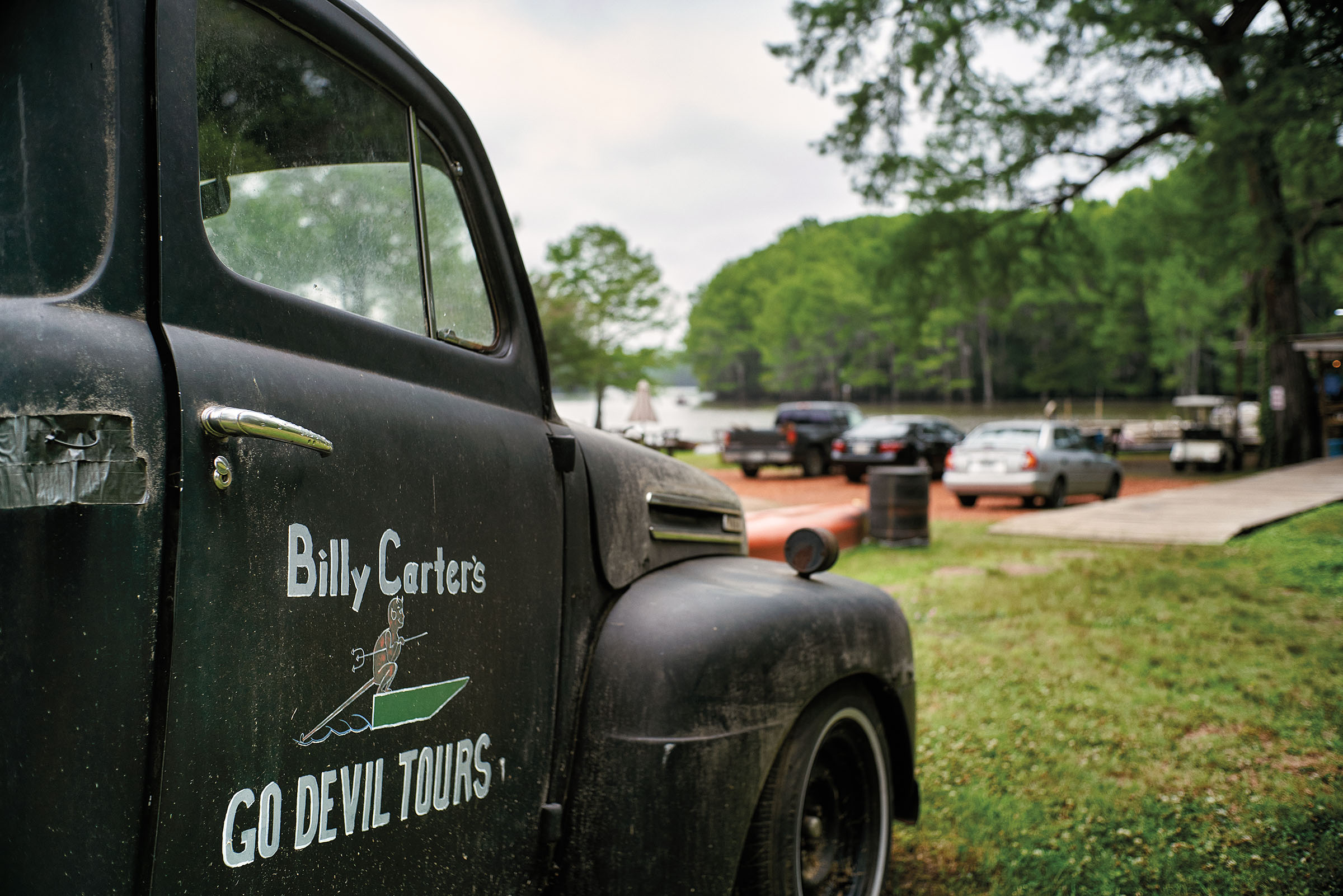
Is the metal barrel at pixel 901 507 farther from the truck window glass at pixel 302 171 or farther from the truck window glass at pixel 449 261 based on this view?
the truck window glass at pixel 302 171

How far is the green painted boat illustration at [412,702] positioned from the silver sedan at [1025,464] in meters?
14.4

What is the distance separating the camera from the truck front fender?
1821 millimetres

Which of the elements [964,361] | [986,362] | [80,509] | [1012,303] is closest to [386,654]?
[80,509]

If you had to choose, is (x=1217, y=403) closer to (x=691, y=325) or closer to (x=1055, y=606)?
(x=1055, y=606)

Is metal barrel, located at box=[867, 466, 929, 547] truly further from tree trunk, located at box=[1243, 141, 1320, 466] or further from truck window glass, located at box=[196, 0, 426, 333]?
tree trunk, located at box=[1243, 141, 1320, 466]

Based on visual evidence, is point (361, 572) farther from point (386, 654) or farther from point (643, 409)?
point (643, 409)

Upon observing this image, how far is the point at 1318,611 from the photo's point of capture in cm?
643

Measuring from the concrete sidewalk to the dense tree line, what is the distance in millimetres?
4527

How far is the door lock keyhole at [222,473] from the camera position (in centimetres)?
116

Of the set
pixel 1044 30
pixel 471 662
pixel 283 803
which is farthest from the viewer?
pixel 1044 30

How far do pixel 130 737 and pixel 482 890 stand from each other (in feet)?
2.57

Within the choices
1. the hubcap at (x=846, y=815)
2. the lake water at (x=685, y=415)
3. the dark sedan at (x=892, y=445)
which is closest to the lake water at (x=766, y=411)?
the lake water at (x=685, y=415)

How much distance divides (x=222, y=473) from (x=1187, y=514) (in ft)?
42.1

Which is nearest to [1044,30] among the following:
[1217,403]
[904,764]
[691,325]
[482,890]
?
[1217,403]
